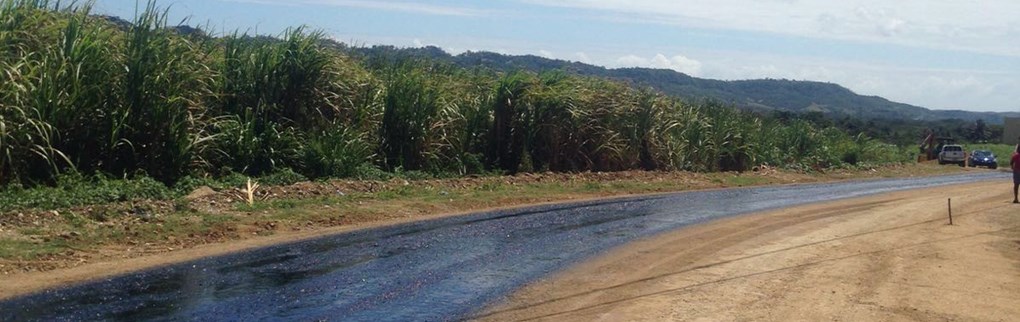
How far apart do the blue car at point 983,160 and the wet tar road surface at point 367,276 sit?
42.8 meters

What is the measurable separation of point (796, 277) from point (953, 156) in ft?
157

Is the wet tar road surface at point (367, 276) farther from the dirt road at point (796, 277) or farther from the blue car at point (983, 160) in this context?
the blue car at point (983, 160)

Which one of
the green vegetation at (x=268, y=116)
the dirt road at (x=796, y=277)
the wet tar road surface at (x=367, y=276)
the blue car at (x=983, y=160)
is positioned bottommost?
the blue car at (x=983, y=160)

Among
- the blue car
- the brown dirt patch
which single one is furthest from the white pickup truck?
the brown dirt patch

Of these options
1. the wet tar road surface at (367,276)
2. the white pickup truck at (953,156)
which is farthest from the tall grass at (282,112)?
the white pickup truck at (953,156)

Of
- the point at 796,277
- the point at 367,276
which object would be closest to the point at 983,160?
the point at 796,277

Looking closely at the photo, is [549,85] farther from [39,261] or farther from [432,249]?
[39,261]

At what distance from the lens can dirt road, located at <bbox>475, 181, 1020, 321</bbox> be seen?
9.58 meters

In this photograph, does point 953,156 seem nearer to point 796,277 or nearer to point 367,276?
point 796,277

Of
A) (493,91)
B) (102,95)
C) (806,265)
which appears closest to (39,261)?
(102,95)

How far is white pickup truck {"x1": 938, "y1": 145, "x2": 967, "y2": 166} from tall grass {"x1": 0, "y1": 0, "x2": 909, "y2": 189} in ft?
82.2

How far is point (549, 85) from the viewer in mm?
29047

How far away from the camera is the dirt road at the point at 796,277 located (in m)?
9.58

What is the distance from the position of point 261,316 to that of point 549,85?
66.9 feet
